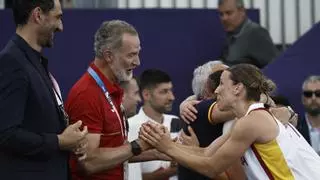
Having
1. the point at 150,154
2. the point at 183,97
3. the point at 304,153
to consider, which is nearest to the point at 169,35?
the point at 183,97

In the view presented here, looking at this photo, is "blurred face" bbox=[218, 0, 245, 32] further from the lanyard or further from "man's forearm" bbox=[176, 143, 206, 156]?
the lanyard

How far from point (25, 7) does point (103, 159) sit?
1135mm

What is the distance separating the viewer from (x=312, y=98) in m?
10.4

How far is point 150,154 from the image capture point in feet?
25.5

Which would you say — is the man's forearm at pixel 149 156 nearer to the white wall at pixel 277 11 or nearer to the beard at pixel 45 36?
the beard at pixel 45 36

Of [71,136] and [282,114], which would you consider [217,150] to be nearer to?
[282,114]

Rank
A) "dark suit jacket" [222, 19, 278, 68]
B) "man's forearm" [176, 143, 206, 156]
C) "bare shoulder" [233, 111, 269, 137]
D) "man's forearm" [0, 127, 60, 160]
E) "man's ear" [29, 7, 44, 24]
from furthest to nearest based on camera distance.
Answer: "dark suit jacket" [222, 19, 278, 68] < "man's forearm" [176, 143, 206, 156] < "bare shoulder" [233, 111, 269, 137] < "man's ear" [29, 7, 44, 24] < "man's forearm" [0, 127, 60, 160]

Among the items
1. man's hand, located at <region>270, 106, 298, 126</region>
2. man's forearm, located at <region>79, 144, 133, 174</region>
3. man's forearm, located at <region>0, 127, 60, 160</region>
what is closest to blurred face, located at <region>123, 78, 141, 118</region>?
man's hand, located at <region>270, 106, 298, 126</region>

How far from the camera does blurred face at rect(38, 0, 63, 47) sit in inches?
261

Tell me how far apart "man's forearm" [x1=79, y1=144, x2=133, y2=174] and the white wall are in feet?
17.1

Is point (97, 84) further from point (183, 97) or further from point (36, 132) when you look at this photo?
point (183, 97)

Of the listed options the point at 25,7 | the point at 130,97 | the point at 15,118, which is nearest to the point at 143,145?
the point at 15,118

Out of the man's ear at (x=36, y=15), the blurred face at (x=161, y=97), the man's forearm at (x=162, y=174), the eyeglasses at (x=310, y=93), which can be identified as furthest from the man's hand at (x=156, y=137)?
the eyeglasses at (x=310, y=93)

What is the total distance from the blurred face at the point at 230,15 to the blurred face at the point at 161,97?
1.06m
